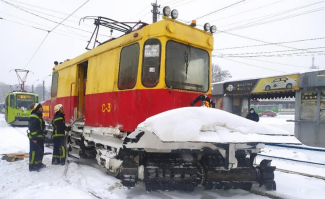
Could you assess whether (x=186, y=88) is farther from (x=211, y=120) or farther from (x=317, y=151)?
(x=317, y=151)

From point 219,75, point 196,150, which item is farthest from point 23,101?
point 219,75

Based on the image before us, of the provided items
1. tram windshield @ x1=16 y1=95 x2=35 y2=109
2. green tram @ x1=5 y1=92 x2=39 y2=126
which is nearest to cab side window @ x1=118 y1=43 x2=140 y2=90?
green tram @ x1=5 y1=92 x2=39 y2=126

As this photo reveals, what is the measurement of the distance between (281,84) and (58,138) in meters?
10.9

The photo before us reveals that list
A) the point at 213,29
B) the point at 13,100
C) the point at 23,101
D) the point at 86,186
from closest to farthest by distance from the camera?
the point at 86,186, the point at 213,29, the point at 13,100, the point at 23,101

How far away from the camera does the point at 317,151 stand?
1069cm

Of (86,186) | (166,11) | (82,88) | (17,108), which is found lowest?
(86,186)

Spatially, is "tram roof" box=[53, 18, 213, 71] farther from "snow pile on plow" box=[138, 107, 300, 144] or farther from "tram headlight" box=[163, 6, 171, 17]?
"snow pile on plow" box=[138, 107, 300, 144]

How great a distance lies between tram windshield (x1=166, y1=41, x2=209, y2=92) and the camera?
474 centimetres

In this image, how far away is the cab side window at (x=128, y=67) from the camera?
4.93 meters

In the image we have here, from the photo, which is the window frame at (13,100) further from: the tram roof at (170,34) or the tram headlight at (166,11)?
the tram headlight at (166,11)

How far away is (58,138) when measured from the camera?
271 inches

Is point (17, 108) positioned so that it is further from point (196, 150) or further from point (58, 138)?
point (196, 150)

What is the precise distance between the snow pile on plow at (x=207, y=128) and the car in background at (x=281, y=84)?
963 centimetres

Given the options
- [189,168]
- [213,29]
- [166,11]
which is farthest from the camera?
[213,29]
